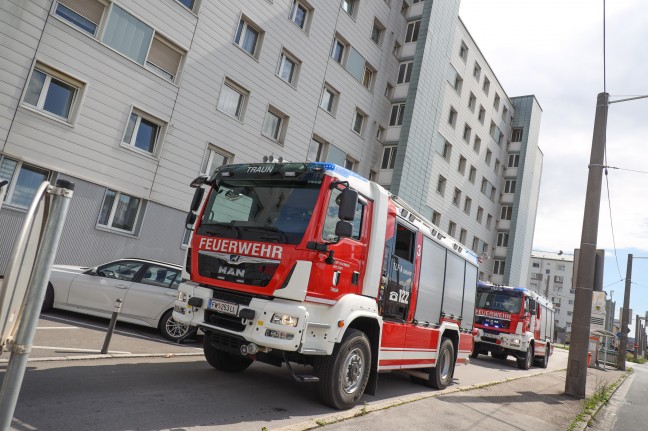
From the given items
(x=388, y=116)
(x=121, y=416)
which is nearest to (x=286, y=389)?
(x=121, y=416)

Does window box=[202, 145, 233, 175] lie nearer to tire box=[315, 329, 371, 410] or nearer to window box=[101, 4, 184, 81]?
window box=[101, 4, 184, 81]

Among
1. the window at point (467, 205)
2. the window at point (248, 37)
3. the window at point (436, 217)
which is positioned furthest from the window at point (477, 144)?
the window at point (248, 37)

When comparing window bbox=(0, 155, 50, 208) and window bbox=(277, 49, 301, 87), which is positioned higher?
window bbox=(277, 49, 301, 87)

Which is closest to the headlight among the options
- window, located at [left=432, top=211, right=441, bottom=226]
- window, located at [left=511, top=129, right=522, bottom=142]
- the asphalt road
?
the asphalt road

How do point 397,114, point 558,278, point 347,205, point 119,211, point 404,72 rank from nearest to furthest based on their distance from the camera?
point 347,205, point 119,211, point 397,114, point 404,72, point 558,278

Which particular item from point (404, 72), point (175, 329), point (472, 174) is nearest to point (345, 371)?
point (175, 329)

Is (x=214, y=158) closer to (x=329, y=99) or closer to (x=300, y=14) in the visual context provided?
(x=329, y=99)

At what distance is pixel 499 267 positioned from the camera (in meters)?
40.4

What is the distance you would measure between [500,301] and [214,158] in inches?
450

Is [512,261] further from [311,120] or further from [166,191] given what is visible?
[166,191]

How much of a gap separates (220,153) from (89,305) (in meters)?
9.18

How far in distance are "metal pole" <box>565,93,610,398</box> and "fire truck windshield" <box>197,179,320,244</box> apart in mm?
8154

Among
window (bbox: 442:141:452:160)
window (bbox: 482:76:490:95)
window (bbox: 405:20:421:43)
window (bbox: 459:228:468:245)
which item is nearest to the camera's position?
window (bbox: 405:20:421:43)

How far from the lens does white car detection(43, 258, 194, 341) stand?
8844 mm
